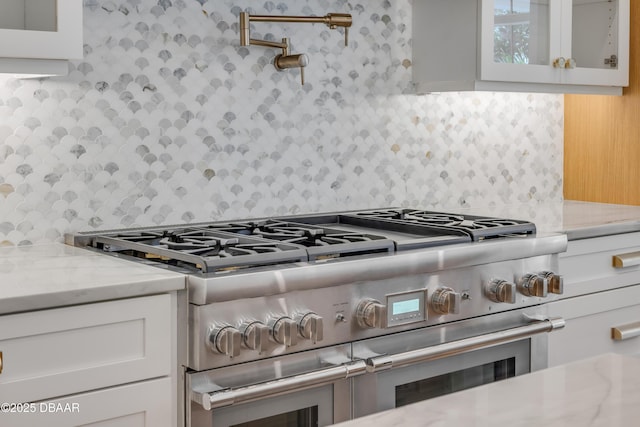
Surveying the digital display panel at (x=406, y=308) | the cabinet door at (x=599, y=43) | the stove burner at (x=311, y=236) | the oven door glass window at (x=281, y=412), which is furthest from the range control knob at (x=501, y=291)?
the cabinet door at (x=599, y=43)

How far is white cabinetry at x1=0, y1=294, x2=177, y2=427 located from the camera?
1.65 meters

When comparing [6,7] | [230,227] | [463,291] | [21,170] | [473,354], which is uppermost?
[6,7]

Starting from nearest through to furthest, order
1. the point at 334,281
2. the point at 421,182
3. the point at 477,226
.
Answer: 1. the point at 334,281
2. the point at 477,226
3. the point at 421,182

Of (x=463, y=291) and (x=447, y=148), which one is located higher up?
(x=447, y=148)

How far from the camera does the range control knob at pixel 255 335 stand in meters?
1.86

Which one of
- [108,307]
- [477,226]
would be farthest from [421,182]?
[108,307]

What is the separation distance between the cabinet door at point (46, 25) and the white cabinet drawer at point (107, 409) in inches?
31.2

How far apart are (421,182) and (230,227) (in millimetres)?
942

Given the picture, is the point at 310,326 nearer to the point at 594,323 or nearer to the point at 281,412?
the point at 281,412

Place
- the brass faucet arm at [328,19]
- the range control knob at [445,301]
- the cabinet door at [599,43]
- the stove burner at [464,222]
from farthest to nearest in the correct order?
the cabinet door at [599,43], the brass faucet arm at [328,19], the stove burner at [464,222], the range control knob at [445,301]

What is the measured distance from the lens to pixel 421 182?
3.22 meters

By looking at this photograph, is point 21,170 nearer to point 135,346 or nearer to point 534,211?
point 135,346

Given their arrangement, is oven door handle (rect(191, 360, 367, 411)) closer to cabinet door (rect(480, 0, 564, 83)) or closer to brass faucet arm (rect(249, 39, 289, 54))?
brass faucet arm (rect(249, 39, 289, 54))

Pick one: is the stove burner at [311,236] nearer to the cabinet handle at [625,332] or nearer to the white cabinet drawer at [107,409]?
the white cabinet drawer at [107,409]
